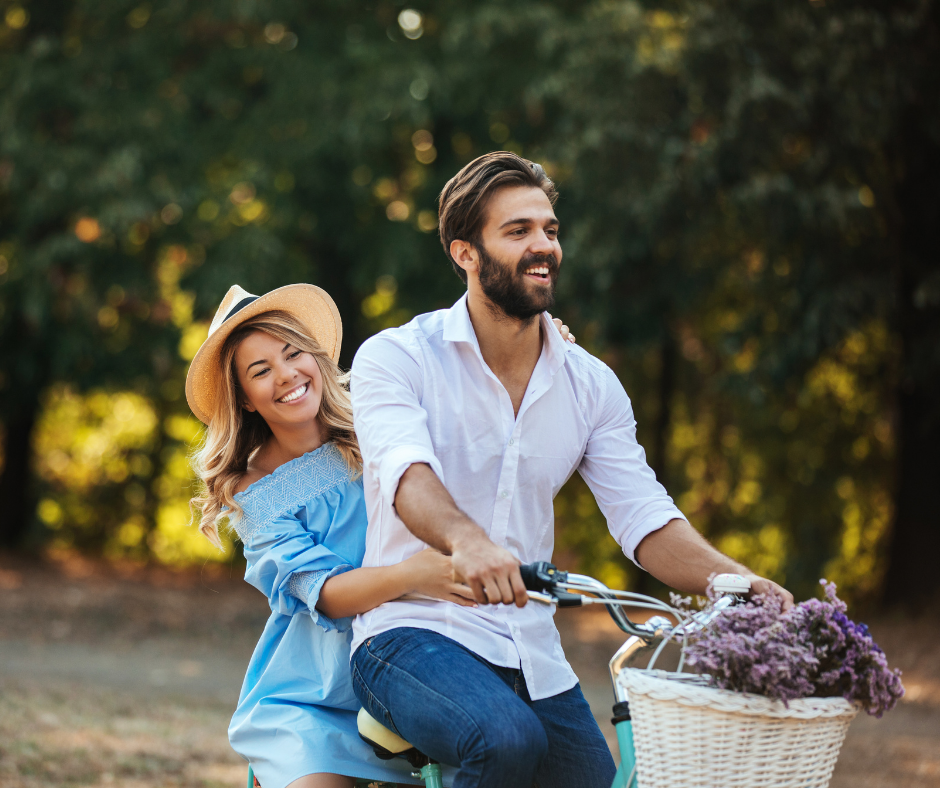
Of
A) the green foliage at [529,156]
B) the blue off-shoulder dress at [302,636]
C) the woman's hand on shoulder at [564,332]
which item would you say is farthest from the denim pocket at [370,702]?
the green foliage at [529,156]

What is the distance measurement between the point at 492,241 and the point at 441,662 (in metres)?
1.07

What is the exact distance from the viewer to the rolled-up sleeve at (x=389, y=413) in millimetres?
2615

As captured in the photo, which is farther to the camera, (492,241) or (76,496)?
(76,496)

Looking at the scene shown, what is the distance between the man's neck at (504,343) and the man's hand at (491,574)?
71cm

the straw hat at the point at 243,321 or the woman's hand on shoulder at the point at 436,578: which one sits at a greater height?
the straw hat at the point at 243,321

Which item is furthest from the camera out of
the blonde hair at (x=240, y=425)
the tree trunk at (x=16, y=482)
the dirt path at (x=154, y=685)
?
the tree trunk at (x=16, y=482)

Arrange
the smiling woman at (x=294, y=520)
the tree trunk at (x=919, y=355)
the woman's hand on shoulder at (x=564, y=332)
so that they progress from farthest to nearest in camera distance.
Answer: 1. the tree trunk at (x=919, y=355)
2. the woman's hand on shoulder at (x=564, y=332)
3. the smiling woman at (x=294, y=520)

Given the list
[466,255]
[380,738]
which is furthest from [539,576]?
[466,255]

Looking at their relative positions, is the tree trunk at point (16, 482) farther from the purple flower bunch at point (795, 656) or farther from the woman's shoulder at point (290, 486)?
the purple flower bunch at point (795, 656)

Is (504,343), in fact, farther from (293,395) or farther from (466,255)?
(293,395)

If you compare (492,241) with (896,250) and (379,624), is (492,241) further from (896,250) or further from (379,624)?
(896,250)

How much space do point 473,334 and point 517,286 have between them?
7.3 inches

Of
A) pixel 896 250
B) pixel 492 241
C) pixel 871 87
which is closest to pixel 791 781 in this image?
pixel 492 241

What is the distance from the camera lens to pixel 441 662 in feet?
8.67
